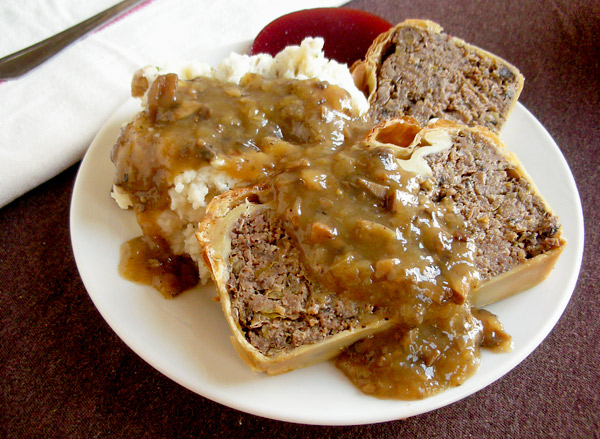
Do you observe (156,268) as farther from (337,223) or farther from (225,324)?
(337,223)

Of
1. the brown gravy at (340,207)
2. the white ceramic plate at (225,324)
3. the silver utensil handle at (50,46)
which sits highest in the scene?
the silver utensil handle at (50,46)

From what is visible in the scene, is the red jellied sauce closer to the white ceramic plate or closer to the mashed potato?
the mashed potato

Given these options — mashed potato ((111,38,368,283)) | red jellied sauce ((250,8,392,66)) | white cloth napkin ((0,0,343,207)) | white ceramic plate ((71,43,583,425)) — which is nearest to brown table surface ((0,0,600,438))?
white cloth napkin ((0,0,343,207))

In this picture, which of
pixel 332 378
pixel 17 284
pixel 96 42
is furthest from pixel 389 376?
pixel 96 42

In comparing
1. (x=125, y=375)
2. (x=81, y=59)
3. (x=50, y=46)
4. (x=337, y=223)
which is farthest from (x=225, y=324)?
(x=50, y=46)

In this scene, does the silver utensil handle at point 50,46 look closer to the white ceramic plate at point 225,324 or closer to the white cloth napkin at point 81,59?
the white cloth napkin at point 81,59

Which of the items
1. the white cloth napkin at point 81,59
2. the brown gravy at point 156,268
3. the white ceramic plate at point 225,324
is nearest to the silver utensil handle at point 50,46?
the white cloth napkin at point 81,59

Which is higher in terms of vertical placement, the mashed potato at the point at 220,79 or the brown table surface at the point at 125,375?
the mashed potato at the point at 220,79
